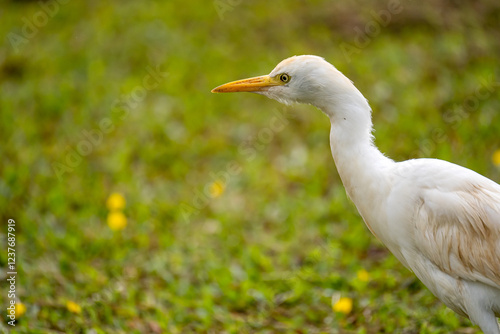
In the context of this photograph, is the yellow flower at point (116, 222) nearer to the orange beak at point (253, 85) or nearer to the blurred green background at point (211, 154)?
the blurred green background at point (211, 154)

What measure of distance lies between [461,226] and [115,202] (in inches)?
112

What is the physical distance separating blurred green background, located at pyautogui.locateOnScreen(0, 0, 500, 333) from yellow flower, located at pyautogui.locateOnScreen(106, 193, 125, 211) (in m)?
0.02

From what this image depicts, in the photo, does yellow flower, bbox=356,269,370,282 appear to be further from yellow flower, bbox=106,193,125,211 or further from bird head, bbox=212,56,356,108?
yellow flower, bbox=106,193,125,211

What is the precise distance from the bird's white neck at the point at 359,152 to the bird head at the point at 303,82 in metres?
0.08

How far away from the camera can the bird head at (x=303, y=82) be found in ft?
9.24

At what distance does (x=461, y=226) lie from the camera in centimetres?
265

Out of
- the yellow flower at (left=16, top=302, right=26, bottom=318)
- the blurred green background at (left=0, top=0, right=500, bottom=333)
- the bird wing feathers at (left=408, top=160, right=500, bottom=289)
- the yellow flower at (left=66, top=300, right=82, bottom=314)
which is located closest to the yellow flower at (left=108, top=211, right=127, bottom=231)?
the blurred green background at (left=0, top=0, right=500, bottom=333)

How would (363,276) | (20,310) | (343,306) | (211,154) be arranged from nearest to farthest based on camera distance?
(20,310)
(343,306)
(363,276)
(211,154)

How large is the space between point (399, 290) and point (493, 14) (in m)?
3.66

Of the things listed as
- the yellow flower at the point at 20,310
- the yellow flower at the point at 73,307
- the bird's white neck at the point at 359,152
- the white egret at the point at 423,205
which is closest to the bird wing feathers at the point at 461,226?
the white egret at the point at 423,205

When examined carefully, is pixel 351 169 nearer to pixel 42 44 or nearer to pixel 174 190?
pixel 174 190

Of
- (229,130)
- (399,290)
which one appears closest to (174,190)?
(229,130)

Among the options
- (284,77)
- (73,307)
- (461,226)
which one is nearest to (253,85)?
(284,77)

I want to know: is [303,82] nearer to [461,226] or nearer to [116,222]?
[461,226]
